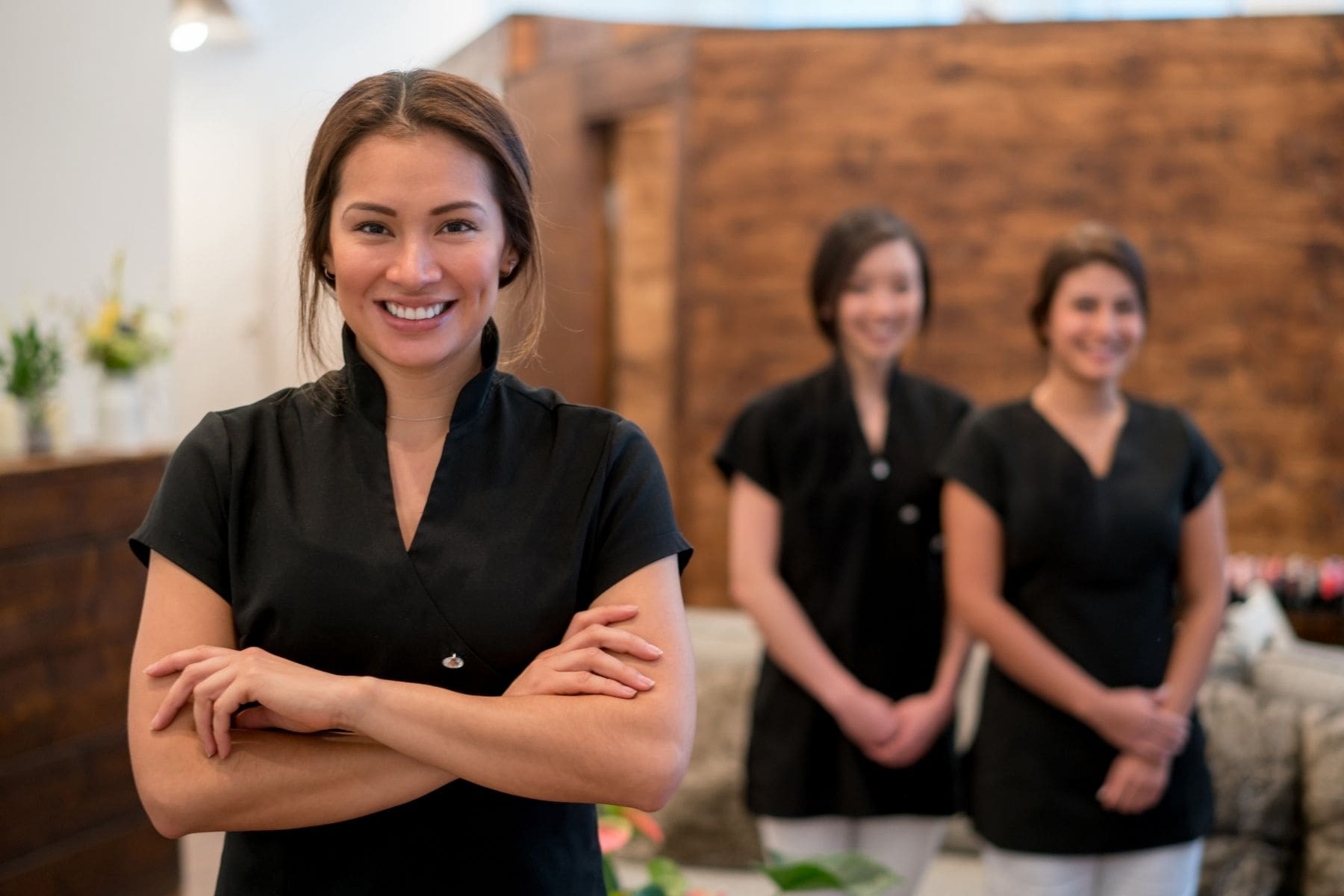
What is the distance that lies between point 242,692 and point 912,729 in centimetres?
140

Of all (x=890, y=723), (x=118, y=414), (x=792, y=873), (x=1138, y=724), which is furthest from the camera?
(x=118, y=414)

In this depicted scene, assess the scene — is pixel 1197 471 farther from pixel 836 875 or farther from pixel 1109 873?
pixel 836 875

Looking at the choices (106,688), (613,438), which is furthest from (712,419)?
(613,438)

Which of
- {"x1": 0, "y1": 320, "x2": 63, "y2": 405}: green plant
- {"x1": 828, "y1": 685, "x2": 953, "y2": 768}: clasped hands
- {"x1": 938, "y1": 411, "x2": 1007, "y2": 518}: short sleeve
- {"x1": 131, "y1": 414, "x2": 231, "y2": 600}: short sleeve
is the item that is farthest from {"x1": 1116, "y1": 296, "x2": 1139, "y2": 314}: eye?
{"x1": 0, "y1": 320, "x2": 63, "y2": 405}: green plant

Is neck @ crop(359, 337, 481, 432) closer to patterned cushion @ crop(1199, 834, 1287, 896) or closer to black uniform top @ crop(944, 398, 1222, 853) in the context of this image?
black uniform top @ crop(944, 398, 1222, 853)

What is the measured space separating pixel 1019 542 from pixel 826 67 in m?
3.00

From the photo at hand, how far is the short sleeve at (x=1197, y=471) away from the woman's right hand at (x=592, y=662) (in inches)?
48.3

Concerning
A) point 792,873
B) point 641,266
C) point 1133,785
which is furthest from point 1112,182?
point 792,873

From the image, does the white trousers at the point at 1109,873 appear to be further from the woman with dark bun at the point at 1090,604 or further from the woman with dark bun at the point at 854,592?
the woman with dark bun at the point at 854,592

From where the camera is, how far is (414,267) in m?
1.07

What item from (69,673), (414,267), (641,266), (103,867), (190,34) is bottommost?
(103,867)

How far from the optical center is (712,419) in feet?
16.1

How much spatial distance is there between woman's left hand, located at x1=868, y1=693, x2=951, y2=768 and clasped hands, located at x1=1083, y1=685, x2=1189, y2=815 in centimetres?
28

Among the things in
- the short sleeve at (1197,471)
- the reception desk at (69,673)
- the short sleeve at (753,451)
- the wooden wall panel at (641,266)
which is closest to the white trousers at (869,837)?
the short sleeve at (753,451)
